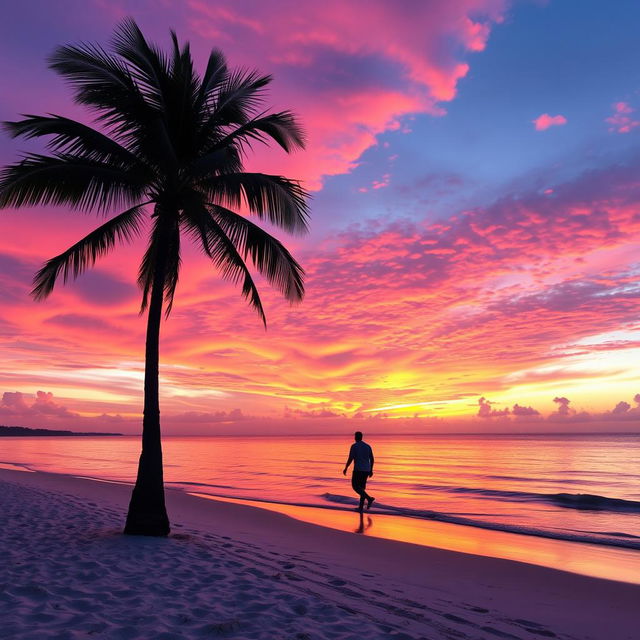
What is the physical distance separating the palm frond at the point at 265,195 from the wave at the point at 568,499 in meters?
15.8

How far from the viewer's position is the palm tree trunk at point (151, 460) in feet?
30.1

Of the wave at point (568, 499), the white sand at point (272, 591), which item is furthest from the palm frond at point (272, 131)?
the wave at point (568, 499)

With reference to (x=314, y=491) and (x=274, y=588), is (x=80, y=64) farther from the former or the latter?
(x=314, y=491)

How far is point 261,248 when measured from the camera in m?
10.5

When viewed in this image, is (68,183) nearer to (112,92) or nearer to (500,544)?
(112,92)

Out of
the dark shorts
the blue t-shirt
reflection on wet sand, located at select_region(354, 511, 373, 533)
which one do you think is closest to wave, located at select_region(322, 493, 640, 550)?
reflection on wet sand, located at select_region(354, 511, 373, 533)

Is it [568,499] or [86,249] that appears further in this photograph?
[568,499]

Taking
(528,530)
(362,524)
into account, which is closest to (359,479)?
(362,524)

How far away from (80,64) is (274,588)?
30.5 ft

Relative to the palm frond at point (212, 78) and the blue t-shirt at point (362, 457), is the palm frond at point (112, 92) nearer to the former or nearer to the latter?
the palm frond at point (212, 78)

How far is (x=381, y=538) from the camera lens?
38.6 ft

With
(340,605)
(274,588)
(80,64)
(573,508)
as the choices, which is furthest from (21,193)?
(573,508)

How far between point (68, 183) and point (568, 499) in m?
20.8

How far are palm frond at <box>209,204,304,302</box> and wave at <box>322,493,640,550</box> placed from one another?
9.25 m
